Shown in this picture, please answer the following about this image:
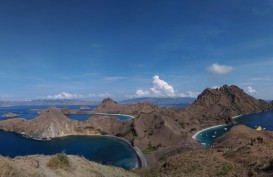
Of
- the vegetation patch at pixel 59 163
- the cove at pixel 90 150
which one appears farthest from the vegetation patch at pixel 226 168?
the cove at pixel 90 150

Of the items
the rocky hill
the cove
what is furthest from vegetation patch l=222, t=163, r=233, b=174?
the cove

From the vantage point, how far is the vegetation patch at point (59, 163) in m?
30.4

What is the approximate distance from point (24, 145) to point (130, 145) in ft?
238

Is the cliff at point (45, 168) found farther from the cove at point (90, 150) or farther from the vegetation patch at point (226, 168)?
the cove at point (90, 150)

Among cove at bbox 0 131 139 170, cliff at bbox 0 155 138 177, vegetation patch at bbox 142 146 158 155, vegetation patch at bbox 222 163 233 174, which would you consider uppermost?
cliff at bbox 0 155 138 177

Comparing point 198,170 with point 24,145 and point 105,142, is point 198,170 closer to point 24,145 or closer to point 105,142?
point 105,142

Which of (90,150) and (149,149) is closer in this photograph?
(149,149)

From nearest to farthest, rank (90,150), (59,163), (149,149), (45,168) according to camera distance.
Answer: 1. (45,168)
2. (59,163)
3. (149,149)
4. (90,150)

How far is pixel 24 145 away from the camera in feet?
638

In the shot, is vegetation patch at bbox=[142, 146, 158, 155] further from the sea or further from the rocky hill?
the rocky hill

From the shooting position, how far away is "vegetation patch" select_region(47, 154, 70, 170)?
30.4m

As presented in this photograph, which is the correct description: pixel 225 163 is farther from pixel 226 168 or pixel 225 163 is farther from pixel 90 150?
pixel 90 150

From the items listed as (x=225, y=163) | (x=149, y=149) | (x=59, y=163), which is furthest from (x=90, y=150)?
(x=59, y=163)

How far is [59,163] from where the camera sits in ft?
102
